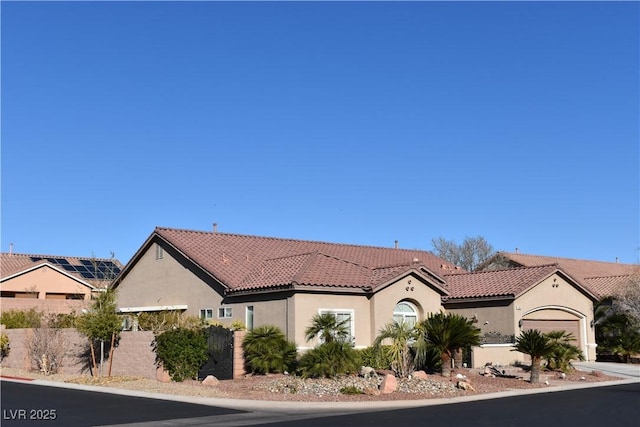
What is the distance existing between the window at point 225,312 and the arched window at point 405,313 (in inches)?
288

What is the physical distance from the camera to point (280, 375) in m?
26.9

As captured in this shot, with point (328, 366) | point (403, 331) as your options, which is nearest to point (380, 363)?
point (403, 331)

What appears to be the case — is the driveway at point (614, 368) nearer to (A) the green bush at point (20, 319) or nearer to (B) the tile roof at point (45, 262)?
(A) the green bush at point (20, 319)

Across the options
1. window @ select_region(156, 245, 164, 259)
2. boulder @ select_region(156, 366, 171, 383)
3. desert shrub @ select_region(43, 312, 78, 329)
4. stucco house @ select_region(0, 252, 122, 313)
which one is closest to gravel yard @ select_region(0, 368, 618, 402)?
boulder @ select_region(156, 366, 171, 383)

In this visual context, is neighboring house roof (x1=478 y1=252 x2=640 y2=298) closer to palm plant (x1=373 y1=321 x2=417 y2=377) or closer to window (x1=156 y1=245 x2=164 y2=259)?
window (x1=156 y1=245 x2=164 y2=259)

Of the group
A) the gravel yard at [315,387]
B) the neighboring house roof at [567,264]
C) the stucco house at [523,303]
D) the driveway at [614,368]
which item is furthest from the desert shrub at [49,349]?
the neighboring house roof at [567,264]

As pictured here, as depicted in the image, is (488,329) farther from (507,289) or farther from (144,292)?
(144,292)

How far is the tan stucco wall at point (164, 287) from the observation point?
113 ft

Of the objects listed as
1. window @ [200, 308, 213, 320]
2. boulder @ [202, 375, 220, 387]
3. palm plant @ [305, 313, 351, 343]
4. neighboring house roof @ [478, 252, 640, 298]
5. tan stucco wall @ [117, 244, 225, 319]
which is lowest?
boulder @ [202, 375, 220, 387]

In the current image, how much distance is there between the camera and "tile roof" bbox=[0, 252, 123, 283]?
52.7 m

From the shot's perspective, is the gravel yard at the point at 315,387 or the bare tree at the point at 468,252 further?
the bare tree at the point at 468,252

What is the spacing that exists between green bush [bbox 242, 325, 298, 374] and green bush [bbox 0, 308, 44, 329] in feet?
40.8

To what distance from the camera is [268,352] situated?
26969 mm

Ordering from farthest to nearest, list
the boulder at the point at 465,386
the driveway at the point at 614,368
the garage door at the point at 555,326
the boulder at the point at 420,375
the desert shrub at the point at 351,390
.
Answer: the garage door at the point at 555,326, the driveway at the point at 614,368, the boulder at the point at 420,375, the boulder at the point at 465,386, the desert shrub at the point at 351,390
